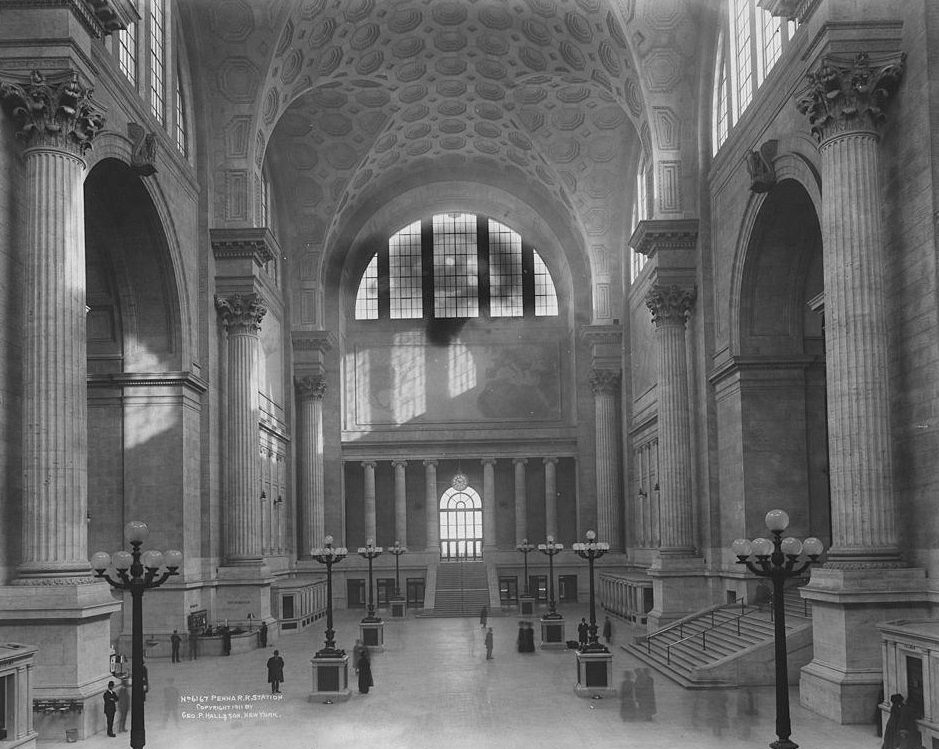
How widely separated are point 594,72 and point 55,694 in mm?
29531

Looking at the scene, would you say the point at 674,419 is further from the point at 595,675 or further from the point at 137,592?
the point at 137,592

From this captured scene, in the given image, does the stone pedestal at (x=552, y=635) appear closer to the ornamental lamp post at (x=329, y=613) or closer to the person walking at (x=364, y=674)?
the ornamental lamp post at (x=329, y=613)

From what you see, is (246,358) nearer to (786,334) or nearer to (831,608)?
(786,334)

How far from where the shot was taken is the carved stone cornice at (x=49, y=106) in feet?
72.1

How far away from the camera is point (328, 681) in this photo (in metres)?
26.1

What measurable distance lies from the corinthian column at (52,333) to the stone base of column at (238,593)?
1491cm

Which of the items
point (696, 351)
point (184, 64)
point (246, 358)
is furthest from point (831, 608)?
point (184, 64)

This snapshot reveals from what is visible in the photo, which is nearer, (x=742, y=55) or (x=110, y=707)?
(x=110, y=707)

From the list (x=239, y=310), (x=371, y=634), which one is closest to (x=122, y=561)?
(x=371, y=634)

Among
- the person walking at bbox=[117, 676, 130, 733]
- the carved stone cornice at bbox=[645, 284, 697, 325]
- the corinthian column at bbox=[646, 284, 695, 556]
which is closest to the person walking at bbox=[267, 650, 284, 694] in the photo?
the person walking at bbox=[117, 676, 130, 733]

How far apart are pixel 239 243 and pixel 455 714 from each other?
61.7 ft

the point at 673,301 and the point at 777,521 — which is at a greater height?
the point at 673,301

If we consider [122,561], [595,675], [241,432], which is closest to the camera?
[122,561]

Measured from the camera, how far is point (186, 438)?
34.2 m
